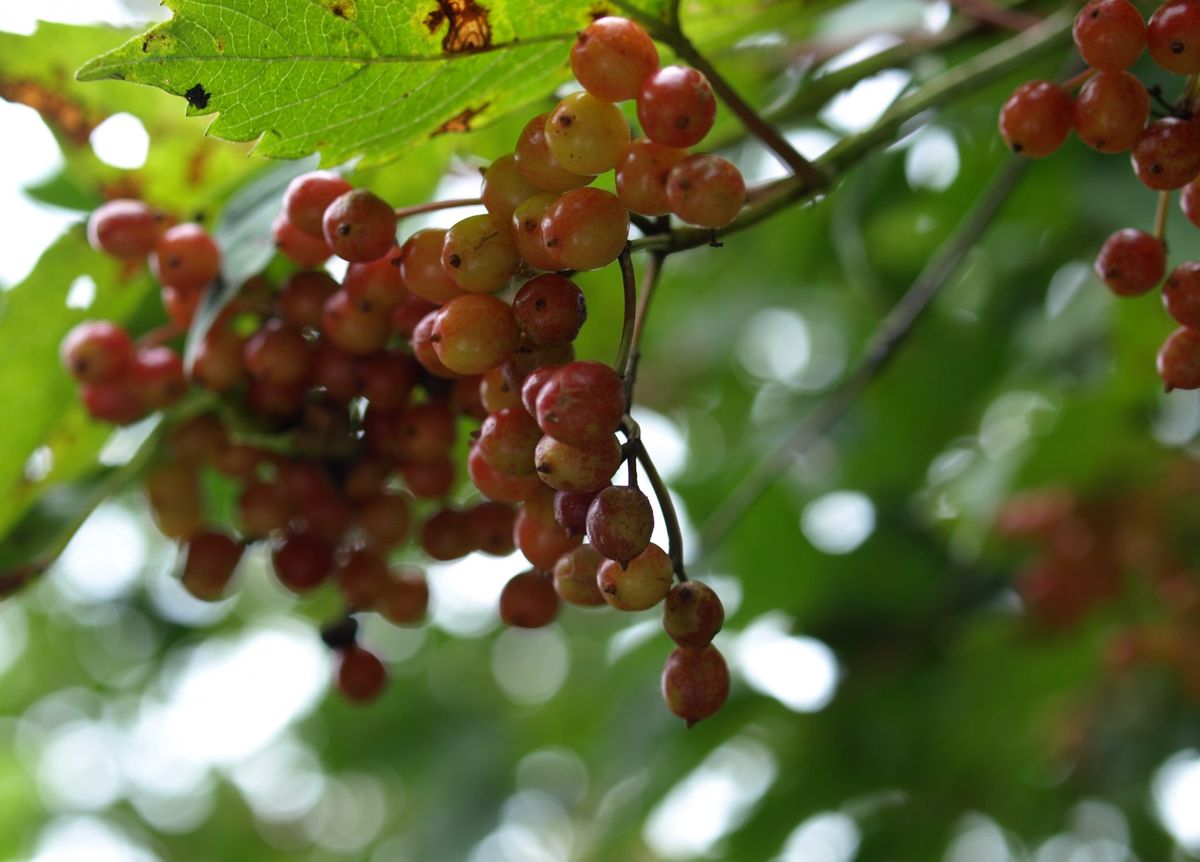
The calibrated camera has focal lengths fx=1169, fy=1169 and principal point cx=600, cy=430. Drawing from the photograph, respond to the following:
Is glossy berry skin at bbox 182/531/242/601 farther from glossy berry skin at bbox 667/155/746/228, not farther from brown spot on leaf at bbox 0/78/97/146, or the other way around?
glossy berry skin at bbox 667/155/746/228

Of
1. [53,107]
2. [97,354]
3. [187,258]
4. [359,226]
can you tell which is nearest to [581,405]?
[359,226]

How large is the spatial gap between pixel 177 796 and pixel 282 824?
1.88 feet

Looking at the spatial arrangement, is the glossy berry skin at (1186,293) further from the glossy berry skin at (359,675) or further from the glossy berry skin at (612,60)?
the glossy berry skin at (359,675)

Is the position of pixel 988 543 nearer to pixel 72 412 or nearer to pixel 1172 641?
pixel 1172 641

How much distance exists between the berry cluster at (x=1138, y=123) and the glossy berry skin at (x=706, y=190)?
0.31m

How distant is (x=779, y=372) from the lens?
323cm

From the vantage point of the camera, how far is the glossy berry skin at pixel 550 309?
2.92 feet

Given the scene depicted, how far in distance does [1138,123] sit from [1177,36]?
74mm

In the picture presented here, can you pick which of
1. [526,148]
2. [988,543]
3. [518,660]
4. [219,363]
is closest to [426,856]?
[518,660]

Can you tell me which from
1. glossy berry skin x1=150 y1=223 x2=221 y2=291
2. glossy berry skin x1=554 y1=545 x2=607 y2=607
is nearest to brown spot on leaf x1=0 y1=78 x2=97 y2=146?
glossy berry skin x1=150 y1=223 x2=221 y2=291

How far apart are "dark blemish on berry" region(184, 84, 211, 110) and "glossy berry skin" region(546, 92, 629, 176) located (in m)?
0.28

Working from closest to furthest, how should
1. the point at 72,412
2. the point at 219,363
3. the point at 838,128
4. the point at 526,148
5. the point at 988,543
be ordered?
1. the point at 526,148
2. the point at 219,363
3. the point at 72,412
4. the point at 838,128
5. the point at 988,543

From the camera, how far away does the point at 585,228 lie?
86 cm

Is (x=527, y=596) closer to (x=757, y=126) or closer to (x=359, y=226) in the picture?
(x=359, y=226)
